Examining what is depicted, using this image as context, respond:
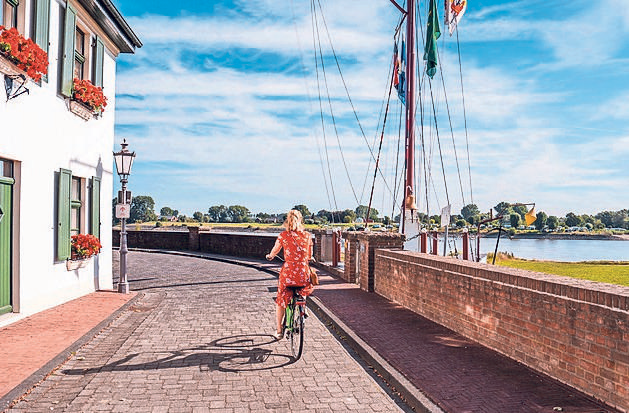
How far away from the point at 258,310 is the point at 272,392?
6044 mm

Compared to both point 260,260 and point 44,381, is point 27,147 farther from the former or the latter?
Result: point 260,260

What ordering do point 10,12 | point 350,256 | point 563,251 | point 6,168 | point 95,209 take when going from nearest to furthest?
point 10,12, point 6,168, point 95,209, point 350,256, point 563,251

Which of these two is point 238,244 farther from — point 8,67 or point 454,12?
point 8,67

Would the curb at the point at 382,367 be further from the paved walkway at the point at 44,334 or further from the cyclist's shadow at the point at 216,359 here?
the paved walkway at the point at 44,334

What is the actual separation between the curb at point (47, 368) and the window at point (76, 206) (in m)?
3.59

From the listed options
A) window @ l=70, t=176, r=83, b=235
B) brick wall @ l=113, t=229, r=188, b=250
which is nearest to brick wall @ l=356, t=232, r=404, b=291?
window @ l=70, t=176, r=83, b=235

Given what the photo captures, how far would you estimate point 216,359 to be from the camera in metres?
7.64

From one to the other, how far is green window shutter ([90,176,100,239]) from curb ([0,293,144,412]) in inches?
157

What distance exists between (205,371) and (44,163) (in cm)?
623

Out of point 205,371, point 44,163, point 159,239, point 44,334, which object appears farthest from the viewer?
point 159,239

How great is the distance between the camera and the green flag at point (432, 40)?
69.2ft

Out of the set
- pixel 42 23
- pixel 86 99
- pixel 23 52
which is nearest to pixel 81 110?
pixel 86 99

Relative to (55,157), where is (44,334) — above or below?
below

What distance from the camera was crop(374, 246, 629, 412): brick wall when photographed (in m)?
5.34
